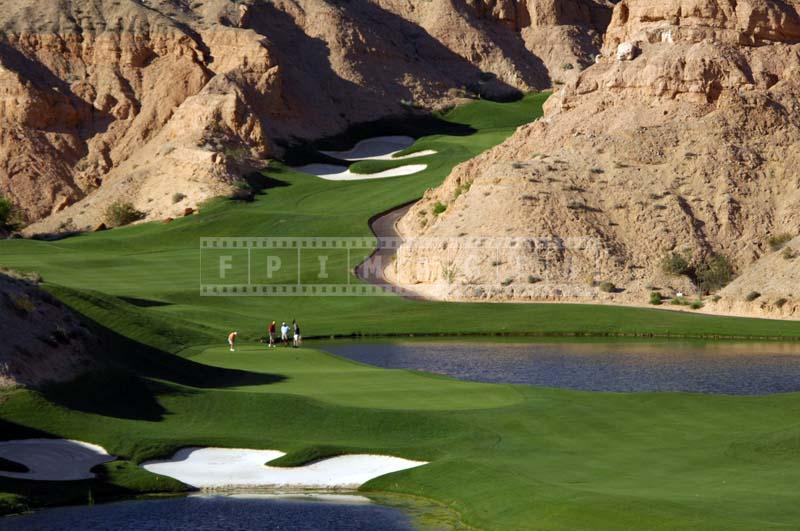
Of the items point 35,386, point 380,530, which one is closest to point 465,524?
point 380,530

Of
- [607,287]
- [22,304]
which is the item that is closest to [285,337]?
[607,287]

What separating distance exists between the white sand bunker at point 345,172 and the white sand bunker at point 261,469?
7879 cm

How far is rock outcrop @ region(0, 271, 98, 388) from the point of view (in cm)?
3250

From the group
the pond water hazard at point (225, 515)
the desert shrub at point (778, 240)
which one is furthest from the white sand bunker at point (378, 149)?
the pond water hazard at point (225, 515)

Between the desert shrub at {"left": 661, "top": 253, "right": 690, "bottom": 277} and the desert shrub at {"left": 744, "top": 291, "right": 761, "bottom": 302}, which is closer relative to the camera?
the desert shrub at {"left": 744, "top": 291, "right": 761, "bottom": 302}

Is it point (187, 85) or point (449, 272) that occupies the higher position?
point (187, 85)

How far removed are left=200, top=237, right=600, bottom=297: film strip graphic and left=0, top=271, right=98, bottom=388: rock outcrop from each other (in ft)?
124

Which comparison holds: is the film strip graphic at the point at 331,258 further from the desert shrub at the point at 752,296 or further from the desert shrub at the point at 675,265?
the desert shrub at the point at 752,296

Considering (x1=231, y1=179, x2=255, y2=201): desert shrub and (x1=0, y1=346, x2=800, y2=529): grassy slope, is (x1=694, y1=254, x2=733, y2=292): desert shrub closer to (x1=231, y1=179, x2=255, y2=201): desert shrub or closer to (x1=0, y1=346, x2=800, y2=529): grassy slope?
(x1=0, y1=346, x2=800, y2=529): grassy slope

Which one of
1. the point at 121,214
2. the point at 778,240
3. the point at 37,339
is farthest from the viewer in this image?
the point at 121,214

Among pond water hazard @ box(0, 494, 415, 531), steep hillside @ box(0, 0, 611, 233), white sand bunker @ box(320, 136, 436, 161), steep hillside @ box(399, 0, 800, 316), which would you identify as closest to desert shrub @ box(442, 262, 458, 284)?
steep hillside @ box(399, 0, 800, 316)

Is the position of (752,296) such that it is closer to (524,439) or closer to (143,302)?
(143,302)

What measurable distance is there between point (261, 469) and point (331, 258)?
177 ft

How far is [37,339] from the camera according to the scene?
34.1 meters
